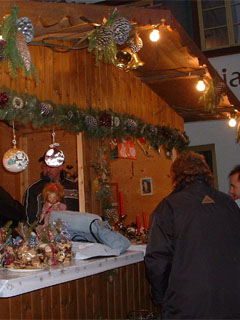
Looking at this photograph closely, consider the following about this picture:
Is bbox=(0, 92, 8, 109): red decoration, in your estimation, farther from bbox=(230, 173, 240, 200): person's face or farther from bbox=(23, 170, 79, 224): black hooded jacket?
bbox=(230, 173, 240, 200): person's face

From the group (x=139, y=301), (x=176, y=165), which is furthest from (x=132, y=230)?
(x=176, y=165)

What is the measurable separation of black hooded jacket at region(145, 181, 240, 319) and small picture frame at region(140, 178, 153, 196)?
4.56 metres

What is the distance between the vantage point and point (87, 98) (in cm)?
544

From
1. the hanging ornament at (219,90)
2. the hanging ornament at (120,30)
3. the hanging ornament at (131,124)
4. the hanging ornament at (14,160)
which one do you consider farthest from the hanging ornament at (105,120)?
the hanging ornament at (120,30)

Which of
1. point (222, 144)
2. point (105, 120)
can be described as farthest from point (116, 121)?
point (222, 144)

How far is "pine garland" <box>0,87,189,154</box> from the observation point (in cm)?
426

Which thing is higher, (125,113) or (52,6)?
(52,6)

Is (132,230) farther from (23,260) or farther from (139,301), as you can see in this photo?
(23,260)

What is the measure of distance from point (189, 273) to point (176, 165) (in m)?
0.77

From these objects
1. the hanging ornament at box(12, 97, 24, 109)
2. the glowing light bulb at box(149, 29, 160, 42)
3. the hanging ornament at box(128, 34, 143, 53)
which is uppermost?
the glowing light bulb at box(149, 29, 160, 42)

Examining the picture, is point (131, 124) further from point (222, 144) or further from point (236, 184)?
point (222, 144)

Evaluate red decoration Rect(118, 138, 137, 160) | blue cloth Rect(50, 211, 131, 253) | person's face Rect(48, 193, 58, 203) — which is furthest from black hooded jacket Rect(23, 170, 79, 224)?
blue cloth Rect(50, 211, 131, 253)

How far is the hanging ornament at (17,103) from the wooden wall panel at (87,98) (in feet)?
0.87

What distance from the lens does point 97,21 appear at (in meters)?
3.85
